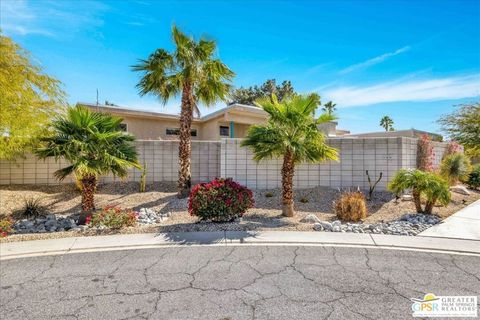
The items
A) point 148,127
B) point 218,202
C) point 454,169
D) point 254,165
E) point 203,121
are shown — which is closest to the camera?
point 218,202

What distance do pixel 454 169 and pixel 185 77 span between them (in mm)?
13096

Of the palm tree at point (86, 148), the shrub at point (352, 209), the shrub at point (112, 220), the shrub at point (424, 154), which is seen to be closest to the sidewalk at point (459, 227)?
the shrub at point (352, 209)

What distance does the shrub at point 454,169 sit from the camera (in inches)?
505

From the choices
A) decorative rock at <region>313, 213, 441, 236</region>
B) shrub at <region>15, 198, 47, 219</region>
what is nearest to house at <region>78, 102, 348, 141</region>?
shrub at <region>15, 198, 47, 219</region>

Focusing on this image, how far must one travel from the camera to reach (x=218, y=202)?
292 inches

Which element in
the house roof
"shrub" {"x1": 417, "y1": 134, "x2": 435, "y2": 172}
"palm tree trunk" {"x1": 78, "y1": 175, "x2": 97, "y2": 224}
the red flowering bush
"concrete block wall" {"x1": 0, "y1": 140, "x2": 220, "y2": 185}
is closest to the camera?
the red flowering bush

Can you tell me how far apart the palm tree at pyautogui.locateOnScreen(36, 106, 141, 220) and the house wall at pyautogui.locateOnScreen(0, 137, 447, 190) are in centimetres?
472

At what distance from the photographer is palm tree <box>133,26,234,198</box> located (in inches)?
417

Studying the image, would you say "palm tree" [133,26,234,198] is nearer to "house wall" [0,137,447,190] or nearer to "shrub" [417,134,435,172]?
"house wall" [0,137,447,190]

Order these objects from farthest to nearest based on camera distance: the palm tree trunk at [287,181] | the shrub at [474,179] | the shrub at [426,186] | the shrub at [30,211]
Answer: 1. the shrub at [474,179]
2. the shrub at [30,211]
3. the palm tree trunk at [287,181]
4. the shrub at [426,186]

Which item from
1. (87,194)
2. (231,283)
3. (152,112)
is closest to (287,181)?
(231,283)

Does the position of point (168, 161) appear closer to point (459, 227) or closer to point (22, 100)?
point (22, 100)

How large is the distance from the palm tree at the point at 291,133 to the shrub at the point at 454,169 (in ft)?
27.5

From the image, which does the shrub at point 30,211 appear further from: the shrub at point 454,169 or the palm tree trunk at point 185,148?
the shrub at point 454,169
